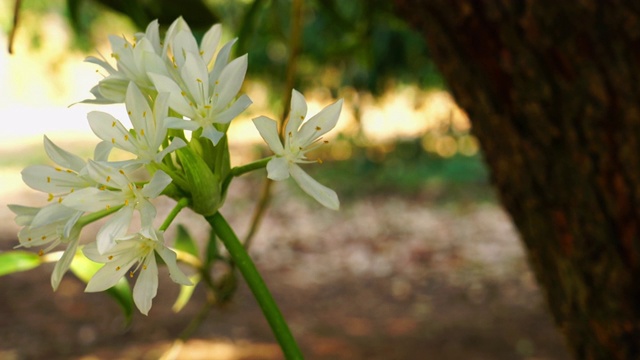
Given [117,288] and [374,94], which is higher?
[374,94]

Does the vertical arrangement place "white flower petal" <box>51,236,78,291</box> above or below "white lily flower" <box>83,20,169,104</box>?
below

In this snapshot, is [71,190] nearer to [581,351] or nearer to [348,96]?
[581,351]

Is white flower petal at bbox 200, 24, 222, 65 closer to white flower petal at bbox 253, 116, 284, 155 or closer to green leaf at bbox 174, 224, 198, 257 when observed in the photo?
white flower petal at bbox 253, 116, 284, 155

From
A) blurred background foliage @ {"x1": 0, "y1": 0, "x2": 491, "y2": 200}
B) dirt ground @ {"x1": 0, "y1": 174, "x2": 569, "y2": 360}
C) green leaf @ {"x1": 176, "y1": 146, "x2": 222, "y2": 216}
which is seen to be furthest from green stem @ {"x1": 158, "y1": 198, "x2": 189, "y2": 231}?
blurred background foliage @ {"x1": 0, "y1": 0, "x2": 491, "y2": 200}

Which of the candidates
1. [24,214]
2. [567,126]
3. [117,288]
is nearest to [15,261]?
[117,288]

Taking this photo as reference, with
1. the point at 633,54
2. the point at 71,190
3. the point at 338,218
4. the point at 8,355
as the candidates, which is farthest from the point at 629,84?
the point at 338,218

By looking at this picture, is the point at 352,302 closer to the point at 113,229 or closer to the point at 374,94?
the point at 374,94

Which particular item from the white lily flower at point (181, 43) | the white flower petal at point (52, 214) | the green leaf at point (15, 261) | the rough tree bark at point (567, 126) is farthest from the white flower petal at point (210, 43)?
the rough tree bark at point (567, 126)
